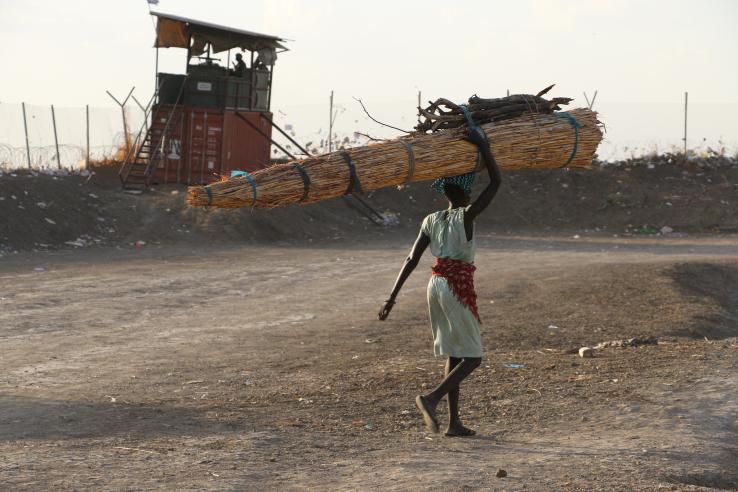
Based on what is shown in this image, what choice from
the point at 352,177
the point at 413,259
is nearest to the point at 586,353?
the point at 413,259

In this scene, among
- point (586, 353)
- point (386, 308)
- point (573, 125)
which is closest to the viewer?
point (386, 308)

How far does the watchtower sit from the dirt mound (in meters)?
0.67

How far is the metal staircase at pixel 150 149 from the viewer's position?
21797 mm

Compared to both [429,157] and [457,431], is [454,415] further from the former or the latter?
[429,157]

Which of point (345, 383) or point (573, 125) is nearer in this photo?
point (573, 125)

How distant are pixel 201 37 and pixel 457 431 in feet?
55.4

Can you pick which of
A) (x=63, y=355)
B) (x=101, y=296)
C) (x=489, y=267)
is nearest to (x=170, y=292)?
(x=101, y=296)

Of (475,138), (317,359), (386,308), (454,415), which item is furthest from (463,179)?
(317,359)

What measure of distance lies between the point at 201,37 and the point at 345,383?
15264mm

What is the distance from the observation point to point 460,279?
238 inches

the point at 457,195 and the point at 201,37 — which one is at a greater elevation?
the point at 201,37

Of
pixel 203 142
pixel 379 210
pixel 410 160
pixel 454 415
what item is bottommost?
pixel 454 415

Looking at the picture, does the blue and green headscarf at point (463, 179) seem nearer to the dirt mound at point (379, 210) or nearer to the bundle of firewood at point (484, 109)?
the bundle of firewood at point (484, 109)

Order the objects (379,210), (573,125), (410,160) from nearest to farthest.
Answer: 1. (410,160)
2. (573,125)
3. (379,210)
